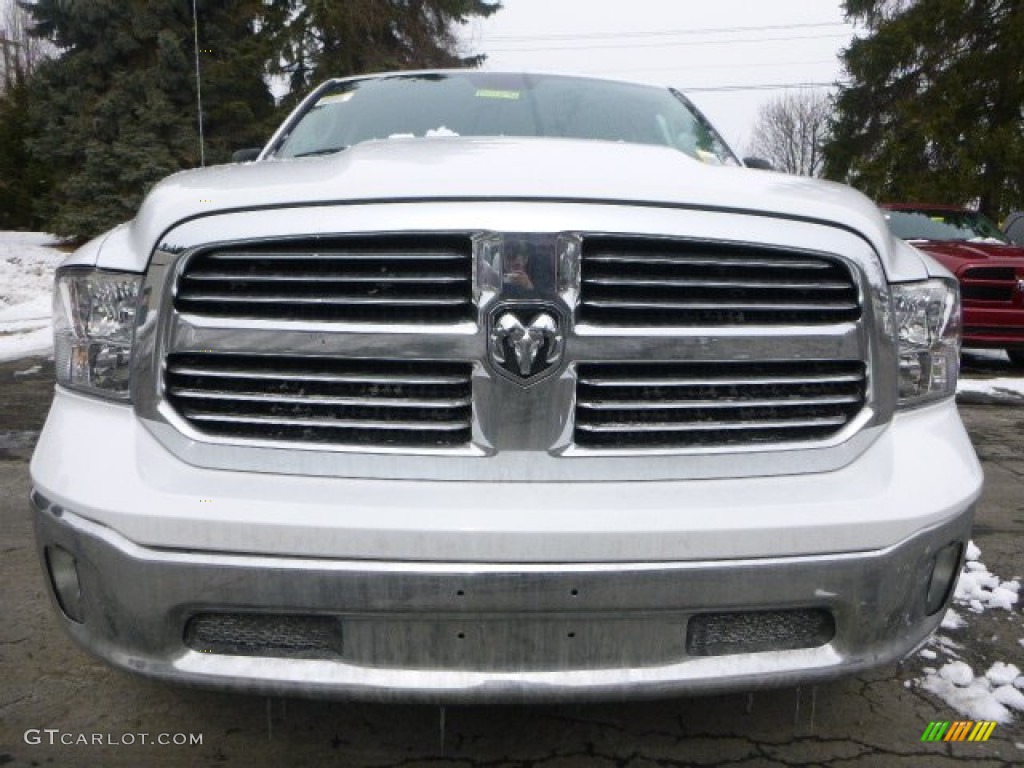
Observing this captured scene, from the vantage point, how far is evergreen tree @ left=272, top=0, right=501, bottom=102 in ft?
66.8

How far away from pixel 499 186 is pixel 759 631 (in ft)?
3.39

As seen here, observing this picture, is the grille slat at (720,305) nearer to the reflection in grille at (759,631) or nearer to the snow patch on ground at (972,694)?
the reflection in grille at (759,631)

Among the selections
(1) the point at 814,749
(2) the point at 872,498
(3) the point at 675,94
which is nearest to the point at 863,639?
(2) the point at 872,498

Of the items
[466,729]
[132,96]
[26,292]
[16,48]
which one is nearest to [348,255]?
[466,729]

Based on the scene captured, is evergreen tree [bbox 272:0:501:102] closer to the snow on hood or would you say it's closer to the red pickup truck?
the red pickup truck

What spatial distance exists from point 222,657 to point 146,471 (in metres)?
0.39

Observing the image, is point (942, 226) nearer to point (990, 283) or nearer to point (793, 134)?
point (990, 283)

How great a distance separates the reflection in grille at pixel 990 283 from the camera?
25.3ft

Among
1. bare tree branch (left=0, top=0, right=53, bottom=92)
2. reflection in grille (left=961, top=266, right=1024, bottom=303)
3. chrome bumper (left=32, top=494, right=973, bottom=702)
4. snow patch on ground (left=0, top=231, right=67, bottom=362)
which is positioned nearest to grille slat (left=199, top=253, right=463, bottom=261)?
chrome bumper (left=32, top=494, right=973, bottom=702)

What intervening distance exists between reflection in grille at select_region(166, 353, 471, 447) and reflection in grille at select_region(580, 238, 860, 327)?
0.36 metres

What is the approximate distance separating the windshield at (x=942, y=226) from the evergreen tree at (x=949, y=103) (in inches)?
433

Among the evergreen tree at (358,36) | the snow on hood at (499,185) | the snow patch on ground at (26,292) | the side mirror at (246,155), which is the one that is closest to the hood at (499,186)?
the snow on hood at (499,185)

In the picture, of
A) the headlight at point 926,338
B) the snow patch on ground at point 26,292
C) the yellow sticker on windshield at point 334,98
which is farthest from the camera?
the snow patch on ground at point 26,292

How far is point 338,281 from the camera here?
5.50ft
